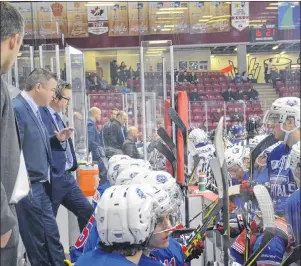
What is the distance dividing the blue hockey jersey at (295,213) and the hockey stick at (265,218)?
155 millimetres

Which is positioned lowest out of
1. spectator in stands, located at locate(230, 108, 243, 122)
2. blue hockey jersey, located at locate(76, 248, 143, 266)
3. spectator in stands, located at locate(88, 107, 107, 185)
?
spectator in stands, located at locate(88, 107, 107, 185)

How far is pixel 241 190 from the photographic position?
262 centimetres

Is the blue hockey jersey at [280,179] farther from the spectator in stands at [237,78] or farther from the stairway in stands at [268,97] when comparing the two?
the spectator in stands at [237,78]

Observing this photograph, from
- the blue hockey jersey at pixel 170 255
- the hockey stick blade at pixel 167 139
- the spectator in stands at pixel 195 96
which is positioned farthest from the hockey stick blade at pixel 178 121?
the spectator in stands at pixel 195 96

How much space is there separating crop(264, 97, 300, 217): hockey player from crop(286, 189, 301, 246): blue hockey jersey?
1.4 inches

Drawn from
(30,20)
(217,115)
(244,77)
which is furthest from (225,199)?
(244,77)

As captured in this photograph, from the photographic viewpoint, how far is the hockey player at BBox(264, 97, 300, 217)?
1951 millimetres

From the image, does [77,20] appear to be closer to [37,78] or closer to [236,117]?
[236,117]

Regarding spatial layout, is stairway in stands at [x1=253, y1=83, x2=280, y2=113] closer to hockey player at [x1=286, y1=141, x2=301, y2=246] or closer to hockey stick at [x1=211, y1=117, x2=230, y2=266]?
hockey stick at [x1=211, y1=117, x2=230, y2=266]

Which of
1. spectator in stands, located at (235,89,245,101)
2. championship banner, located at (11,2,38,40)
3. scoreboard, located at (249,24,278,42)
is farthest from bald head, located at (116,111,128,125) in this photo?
scoreboard, located at (249,24,278,42)

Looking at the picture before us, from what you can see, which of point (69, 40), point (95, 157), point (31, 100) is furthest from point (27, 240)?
point (69, 40)

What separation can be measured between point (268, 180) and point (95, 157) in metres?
4.39

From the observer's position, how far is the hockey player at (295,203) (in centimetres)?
187

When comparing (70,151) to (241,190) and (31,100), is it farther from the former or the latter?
(241,190)
